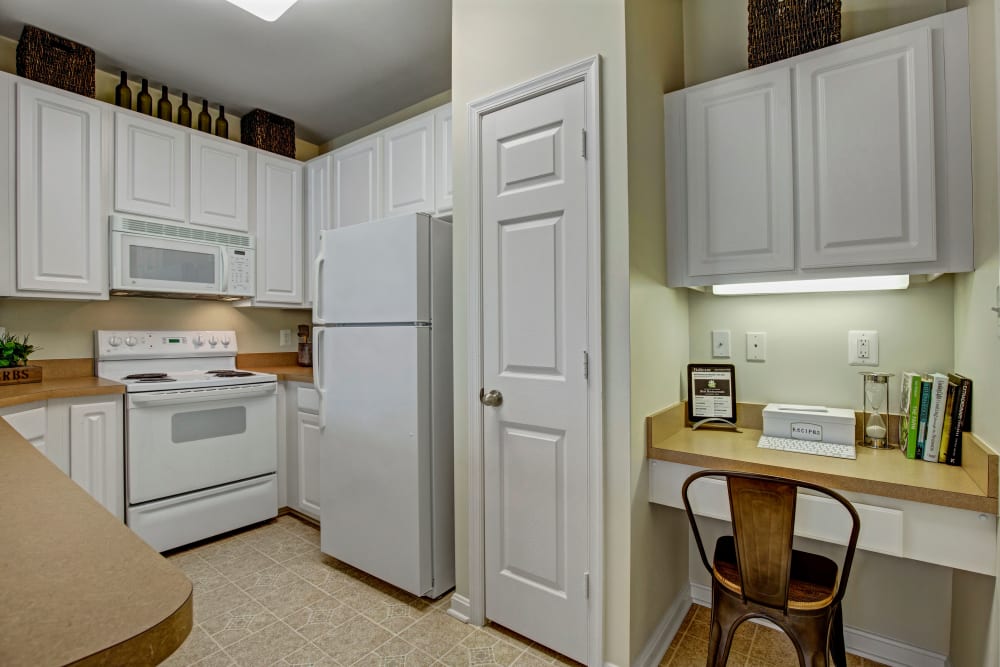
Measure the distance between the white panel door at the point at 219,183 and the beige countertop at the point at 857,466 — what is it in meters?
2.85

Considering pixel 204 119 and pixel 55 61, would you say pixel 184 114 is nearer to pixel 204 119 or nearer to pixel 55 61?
pixel 204 119

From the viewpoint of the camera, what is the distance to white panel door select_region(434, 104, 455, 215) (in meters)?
2.74

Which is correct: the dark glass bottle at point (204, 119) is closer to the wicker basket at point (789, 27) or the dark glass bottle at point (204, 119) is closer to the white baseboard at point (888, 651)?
the wicker basket at point (789, 27)

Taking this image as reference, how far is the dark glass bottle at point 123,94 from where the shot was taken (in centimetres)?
286

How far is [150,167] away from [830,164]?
3308 mm

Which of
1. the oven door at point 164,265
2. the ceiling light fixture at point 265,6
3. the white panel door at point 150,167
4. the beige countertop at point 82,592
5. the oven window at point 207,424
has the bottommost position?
the oven window at point 207,424

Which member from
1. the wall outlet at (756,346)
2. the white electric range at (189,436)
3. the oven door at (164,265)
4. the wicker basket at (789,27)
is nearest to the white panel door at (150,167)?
the oven door at (164,265)

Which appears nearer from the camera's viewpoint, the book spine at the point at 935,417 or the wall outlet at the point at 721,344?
the book spine at the point at 935,417

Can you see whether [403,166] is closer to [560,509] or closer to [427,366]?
[427,366]

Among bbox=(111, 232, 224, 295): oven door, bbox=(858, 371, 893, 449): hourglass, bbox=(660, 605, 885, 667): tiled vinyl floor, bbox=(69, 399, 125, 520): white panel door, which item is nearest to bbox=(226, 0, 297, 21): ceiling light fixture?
bbox=(111, 232, 224, 295): oven door

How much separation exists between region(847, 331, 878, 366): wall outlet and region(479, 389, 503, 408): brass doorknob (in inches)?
51.3

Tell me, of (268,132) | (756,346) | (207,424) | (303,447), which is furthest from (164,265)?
(756,346)

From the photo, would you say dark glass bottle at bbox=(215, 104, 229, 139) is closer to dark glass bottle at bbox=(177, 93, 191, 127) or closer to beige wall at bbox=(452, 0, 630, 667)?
dark glass bottle at bbox=(177, 93, 191, 127)

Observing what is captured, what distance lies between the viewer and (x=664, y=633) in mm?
1913
